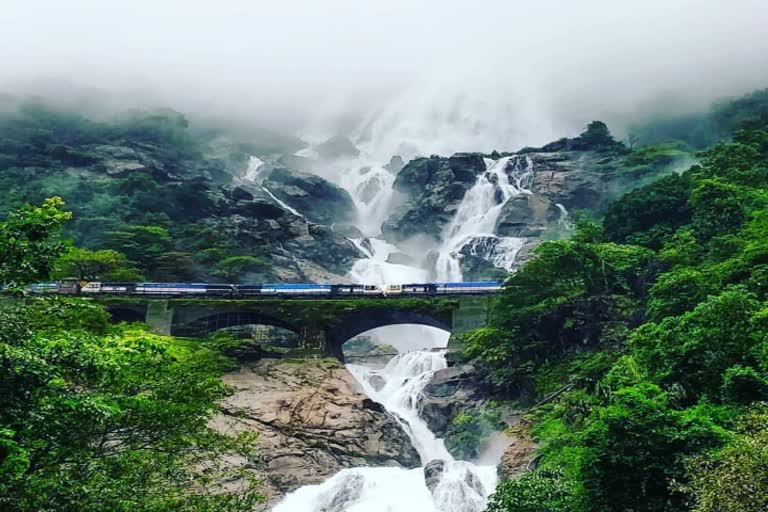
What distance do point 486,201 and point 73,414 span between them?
82013mm

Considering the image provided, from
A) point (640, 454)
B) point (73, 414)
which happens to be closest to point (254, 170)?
point (640, 454)

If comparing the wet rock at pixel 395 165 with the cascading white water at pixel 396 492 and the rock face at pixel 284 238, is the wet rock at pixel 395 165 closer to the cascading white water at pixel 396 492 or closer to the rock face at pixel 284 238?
the rock face at pixel 284 238

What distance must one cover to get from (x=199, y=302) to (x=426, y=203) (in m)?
53.3

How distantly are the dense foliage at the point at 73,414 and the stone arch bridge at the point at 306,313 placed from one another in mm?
35028

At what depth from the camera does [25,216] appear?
10.2 meters

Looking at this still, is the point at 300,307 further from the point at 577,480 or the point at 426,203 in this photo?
the point at 426,203

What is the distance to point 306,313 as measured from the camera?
49.8 metres

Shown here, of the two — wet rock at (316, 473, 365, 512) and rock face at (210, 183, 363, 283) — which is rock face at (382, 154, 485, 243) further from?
wet rock at (316, 473, 365, 512)

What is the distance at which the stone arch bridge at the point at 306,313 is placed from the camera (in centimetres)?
4938

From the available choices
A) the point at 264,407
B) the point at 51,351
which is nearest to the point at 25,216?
the point at 51,351

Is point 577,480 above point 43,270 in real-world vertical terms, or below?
below

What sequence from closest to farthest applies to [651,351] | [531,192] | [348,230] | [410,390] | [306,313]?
1. [651,351]
2. [410,390]
3. [306,313]
4. [531,192]
5. [348,230]

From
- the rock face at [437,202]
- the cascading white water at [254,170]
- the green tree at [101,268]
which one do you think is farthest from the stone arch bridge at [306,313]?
the cascading white water at [254,170]

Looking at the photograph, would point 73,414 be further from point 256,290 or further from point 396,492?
point 256,290
